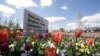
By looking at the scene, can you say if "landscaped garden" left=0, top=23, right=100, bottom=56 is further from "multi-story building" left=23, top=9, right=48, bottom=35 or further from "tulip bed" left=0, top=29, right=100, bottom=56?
"multi-story building" left=23, top=9, right=48, bottom=35

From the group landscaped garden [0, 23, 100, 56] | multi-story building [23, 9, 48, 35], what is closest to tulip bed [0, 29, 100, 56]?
landscaped garden [0, 23, 100, 56]

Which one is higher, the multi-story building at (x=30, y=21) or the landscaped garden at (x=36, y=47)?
the multi-story building at (x=30, y=21)

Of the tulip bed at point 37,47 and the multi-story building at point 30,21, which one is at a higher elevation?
the multi-story building at point 30,21

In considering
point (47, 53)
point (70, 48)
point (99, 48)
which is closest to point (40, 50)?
point (70, 48)

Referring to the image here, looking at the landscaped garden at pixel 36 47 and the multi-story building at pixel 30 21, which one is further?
the multi-story building at pixel 30 21

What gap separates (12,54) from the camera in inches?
119

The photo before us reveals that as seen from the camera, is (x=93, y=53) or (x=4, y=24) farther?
(x=93, y=53)

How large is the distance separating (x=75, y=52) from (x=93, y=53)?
18.9 inches

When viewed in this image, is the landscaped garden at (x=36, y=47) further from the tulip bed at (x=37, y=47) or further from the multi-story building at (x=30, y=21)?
the multi-story building at (x=30, y=21)

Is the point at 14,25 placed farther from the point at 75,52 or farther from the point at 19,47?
the point at 75,52

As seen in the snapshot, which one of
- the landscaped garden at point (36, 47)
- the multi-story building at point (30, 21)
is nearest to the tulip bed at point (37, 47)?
the landscaped garden at point (36, 47)

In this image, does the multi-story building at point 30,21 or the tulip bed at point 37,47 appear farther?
the multi-story building at point 30,21

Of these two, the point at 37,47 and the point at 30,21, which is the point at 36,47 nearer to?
the point at 37,47

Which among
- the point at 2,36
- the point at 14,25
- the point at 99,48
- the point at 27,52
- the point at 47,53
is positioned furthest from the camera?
the point at 99,48
